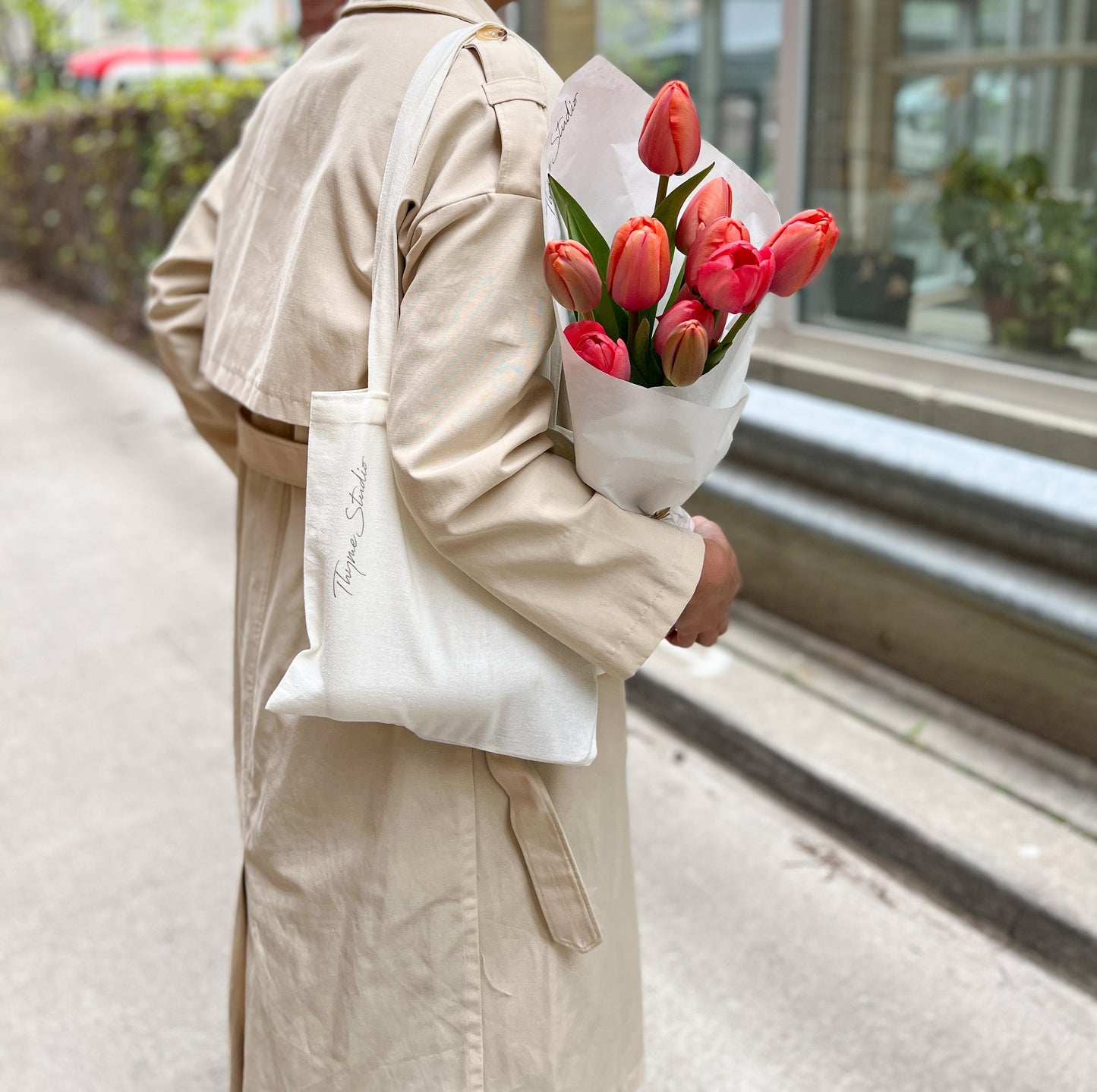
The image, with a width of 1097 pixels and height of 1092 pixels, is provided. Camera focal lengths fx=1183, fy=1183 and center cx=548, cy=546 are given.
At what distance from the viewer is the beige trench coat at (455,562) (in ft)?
3.57

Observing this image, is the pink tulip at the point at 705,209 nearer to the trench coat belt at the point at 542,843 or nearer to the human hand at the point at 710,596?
the human hand at the point at 710,596

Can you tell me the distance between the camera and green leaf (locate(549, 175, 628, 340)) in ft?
3.56

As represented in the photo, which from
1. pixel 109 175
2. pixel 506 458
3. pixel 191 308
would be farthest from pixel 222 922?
pixel 109 175

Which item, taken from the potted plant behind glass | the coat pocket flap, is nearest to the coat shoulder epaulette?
the coat pocket flap

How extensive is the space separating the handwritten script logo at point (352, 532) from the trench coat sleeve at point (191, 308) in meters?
0.50

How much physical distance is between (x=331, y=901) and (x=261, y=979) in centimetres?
18

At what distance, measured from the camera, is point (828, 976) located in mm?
2340

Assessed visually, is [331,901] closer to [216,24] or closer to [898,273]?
[898,273]

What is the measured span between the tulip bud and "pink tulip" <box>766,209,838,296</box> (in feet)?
0.31

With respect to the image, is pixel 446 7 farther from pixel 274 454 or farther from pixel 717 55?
pixel 717 55

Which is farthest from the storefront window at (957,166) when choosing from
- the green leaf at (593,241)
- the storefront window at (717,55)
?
the green leaf at (593,241)

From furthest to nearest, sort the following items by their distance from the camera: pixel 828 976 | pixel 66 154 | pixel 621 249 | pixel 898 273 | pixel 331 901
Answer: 1. pixel 66 154
2. pixel 898 273
3. pixel 828 976
4. pixel 331 901
5. pixel 621 249

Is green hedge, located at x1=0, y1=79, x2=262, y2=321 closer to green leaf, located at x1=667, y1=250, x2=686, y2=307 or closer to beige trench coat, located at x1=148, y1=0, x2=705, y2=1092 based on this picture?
beige trench coat, located at x1=148, y1=0, x2=705, y2=1092

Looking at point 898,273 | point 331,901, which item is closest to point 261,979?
point 331,901
